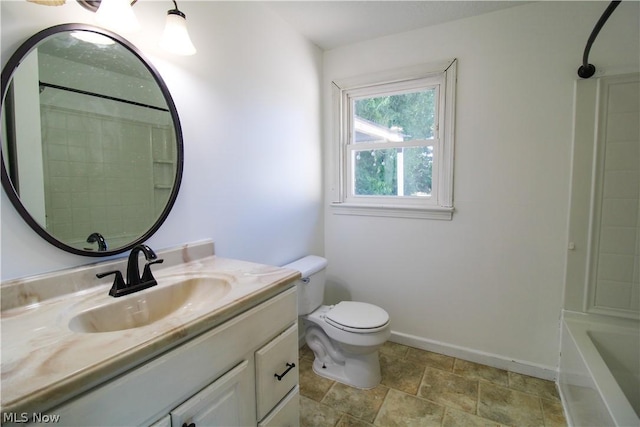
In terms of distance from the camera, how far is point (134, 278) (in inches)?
41.9

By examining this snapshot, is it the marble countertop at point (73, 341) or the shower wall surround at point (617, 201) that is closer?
the marble countertop at point (73, 341)

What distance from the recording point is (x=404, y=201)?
2311mm

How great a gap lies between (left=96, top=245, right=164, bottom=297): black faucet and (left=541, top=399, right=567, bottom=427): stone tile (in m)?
2.05

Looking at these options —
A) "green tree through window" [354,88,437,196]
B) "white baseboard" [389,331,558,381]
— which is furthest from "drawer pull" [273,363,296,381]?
"green tree through window" [354,88,437,196]

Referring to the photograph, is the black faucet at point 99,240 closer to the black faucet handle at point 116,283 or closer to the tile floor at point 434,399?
the black faucet handle at point 116,283

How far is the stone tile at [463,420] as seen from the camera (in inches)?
62.2

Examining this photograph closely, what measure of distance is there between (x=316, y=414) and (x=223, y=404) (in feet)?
3.21

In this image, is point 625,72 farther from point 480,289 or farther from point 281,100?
point 281,100

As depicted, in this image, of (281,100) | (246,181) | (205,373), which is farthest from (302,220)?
(205,373)

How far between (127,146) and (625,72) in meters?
2.49

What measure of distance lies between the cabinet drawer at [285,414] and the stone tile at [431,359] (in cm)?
123

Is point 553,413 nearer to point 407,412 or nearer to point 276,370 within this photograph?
point 407,412

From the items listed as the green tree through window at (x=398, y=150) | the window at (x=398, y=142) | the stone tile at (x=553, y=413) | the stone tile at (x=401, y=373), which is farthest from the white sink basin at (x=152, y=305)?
the stone tile at (x=553, y=413)

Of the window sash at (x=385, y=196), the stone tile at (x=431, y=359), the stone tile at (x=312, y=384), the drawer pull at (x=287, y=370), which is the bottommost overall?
the stone tile at (x=312, y=384)
